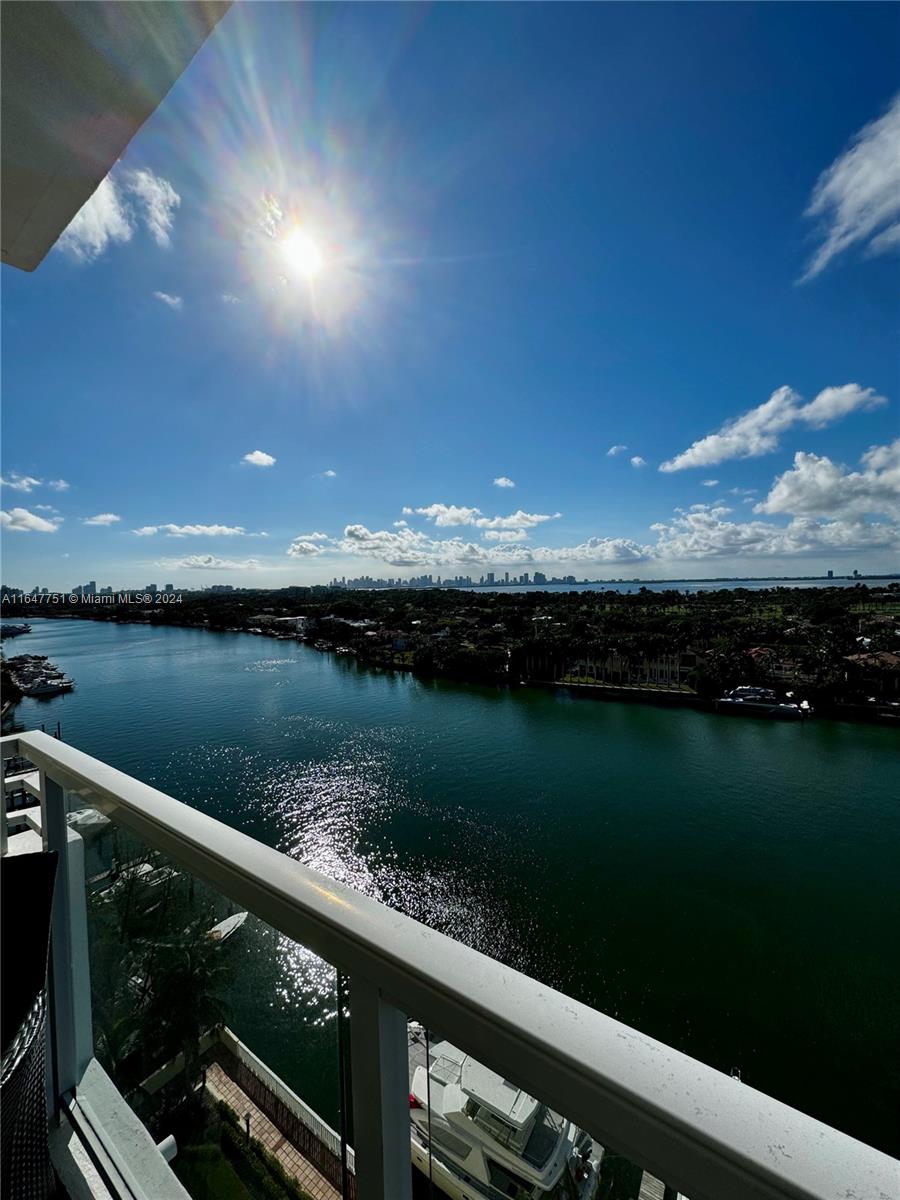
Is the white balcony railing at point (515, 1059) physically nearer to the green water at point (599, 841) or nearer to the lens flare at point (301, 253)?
the green water at point (599, 841)

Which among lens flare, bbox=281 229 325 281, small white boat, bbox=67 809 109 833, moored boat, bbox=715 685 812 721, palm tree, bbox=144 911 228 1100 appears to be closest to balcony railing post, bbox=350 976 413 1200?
palm tree, bbox=144 911 228 1100

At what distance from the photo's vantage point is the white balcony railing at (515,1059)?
0.20 meters

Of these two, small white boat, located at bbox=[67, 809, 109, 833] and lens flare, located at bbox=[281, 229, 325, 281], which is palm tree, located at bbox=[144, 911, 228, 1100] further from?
lens flare, located at bbox=[281, 229, 325, 281]

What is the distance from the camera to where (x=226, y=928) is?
61 centimetres

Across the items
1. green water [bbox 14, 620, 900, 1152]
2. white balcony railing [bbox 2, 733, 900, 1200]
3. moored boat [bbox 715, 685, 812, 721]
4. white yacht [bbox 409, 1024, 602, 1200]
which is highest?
white balcony railing [bbox 2, 733, 900, 1200]

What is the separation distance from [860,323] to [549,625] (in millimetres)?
14741

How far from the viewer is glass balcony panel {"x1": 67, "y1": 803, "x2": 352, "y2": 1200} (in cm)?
52

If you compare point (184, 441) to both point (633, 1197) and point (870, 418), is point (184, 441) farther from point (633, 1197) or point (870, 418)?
point (870, 418)

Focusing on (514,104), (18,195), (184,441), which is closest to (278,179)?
(514,104)

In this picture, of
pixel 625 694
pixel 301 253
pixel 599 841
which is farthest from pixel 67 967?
pixel 625 694

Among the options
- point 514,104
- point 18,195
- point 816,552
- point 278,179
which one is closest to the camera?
point 18,195

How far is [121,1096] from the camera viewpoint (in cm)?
75

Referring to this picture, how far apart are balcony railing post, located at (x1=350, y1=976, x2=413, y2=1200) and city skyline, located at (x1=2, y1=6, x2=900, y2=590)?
3.89 feet

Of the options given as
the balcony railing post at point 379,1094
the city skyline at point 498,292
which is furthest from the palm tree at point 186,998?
the city skyline at point 498,292
